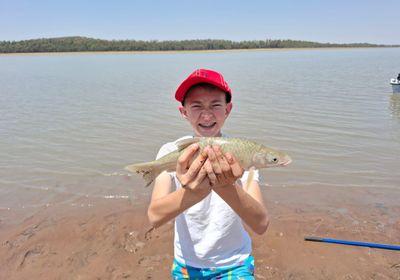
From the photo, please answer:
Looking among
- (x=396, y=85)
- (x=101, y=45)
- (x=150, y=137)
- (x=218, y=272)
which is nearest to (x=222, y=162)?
(x=218, y=272)

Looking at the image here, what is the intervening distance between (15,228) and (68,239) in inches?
41.5

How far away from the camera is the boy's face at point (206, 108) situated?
2.88 metres

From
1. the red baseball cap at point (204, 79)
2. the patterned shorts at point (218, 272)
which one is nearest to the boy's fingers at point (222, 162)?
the red baseball cap at point (204, 79)

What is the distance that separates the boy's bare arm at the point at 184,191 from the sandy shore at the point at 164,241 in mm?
1869

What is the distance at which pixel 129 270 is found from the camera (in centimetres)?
444

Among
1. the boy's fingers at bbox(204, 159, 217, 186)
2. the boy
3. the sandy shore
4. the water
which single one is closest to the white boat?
the water

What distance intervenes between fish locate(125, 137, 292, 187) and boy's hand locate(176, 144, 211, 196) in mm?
63

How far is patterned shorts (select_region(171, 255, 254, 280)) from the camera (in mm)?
2719

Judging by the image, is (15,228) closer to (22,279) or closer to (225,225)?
(22,279)

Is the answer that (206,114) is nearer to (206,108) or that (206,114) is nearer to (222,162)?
(206,108)

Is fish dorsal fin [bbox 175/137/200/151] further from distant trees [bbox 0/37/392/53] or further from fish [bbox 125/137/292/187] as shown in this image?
distant trees [bbox 0/37/392/53]

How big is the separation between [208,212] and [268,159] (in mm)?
672

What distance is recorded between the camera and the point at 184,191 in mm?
2506

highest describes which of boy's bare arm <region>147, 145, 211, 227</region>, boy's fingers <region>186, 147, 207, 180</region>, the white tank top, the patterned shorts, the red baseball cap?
the red baseball cap
